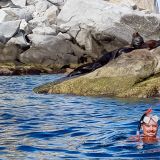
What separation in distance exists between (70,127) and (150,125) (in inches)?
146

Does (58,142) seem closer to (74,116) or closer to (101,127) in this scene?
(101,127)

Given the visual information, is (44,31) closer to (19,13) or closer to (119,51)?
(19,13)

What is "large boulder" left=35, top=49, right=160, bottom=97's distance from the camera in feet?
68.4

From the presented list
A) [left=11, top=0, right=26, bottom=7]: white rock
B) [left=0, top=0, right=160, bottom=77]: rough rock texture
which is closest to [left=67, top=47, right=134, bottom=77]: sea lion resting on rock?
[left=0, top=0, right=160, bottom=77]: rough rock texture

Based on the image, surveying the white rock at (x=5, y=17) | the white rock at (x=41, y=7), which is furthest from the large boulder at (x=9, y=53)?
the white rock at (x=41, y=7)

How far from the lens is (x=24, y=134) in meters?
13.0

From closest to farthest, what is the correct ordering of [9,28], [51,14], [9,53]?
1. [9,53]
2. [9,28]
3. [51,14]

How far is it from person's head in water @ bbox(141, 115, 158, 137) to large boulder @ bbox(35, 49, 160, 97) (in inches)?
384

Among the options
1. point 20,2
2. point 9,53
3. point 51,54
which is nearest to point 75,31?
point 51,54

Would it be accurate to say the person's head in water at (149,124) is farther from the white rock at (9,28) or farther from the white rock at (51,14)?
the white rock at (51,14)

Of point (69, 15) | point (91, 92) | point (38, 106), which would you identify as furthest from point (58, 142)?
point (69, 15)

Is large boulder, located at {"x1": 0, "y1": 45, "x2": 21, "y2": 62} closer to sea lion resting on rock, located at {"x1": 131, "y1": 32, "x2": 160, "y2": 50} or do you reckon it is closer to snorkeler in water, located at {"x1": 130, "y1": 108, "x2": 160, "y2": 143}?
sea lion resting on rock, located at {"x1": 131, "y1": 32, "x2": 160, "y2": 50}

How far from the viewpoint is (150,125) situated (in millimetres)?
10766

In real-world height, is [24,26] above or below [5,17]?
below
